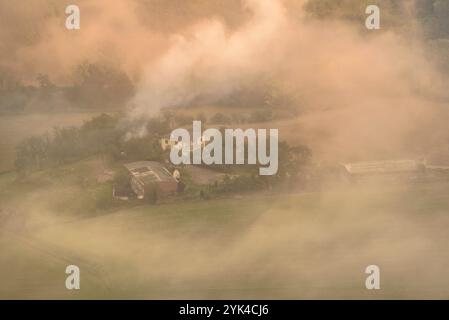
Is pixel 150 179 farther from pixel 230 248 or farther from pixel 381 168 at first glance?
pixel 381 168

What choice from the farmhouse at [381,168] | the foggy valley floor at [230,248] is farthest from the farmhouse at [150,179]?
the farmhouse at [381,168]

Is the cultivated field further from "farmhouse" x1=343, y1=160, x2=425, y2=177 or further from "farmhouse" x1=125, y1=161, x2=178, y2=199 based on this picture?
"farmhouse" x1=343, y1=160, x2=425, y2=177

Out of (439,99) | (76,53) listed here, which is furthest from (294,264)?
(76,53)

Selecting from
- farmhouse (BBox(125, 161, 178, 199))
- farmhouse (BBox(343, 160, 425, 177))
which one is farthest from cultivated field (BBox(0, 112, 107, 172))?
farmhouse (BBox(343, 160, 425, 177))

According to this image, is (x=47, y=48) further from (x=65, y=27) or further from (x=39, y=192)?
(x=39, y=192)

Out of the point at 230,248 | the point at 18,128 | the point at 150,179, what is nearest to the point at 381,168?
the point at 230,248
